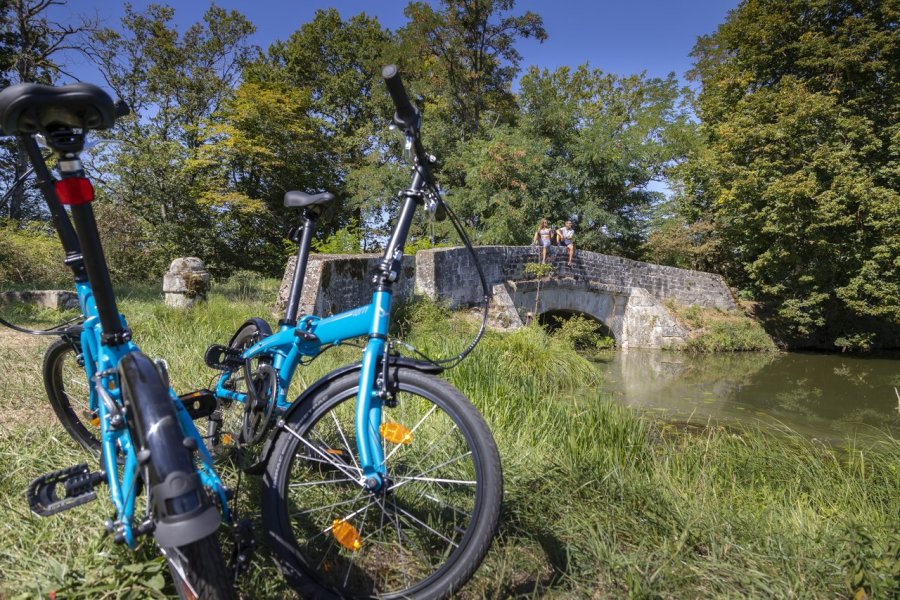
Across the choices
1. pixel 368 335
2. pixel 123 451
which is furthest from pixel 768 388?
pixel 123 451

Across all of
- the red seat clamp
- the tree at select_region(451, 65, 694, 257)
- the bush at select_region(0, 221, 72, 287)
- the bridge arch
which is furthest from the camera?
the tree at select_region(451, 65, 694, 257)

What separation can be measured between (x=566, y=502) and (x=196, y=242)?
56.0ft

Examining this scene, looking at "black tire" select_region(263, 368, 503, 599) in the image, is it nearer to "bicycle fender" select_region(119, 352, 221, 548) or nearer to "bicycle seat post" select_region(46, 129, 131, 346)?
"bicycle fender" select_region(119, 352, 221, 548)

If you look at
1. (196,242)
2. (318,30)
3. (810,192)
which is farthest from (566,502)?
(318,30)

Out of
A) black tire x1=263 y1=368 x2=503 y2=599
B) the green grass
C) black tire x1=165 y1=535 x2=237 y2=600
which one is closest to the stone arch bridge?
the green grass

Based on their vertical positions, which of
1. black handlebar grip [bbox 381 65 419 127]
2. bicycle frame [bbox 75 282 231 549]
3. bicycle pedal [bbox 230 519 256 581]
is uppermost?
black handlebar grip [bbox 381 65 419 127]

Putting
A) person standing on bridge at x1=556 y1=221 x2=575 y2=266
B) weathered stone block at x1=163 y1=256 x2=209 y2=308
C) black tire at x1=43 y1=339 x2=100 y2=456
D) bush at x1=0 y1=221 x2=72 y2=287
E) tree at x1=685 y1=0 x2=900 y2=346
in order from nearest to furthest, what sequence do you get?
black tire at x1=43 y1=339 x2=100 y2=456 → weathered stone block at x1=163 y1=256 x2=209 y2=308 → bush at x1=0 y1=221 x2=72 y2=287 → tree at x1=685 y1=0 x2=900 y2=346 → person standing on bridge at x1=556 y1=221 x2=575 y2=266

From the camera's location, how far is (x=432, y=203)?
1760mm

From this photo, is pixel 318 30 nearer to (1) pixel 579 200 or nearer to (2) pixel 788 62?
(1) pixel 579 200

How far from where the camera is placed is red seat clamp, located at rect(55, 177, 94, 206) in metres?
1.18

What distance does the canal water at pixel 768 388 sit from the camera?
27.9ft

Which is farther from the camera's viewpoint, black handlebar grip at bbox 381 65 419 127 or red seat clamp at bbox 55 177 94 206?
black handlebar grip at bbox 381 65 419 127

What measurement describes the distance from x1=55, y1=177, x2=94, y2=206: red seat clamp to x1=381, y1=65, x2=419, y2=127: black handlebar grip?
29.3 inches

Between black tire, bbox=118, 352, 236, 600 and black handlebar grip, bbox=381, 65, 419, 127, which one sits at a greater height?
black handlebar grip, bbox=381, 65, 419, 127
